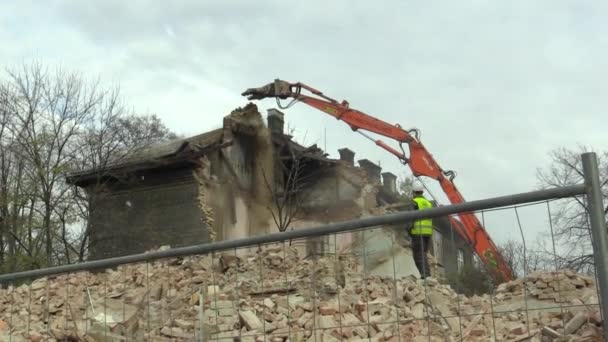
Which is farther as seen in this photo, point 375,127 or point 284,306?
point 375,127

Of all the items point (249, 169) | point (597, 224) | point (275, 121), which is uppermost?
point (275, 121)

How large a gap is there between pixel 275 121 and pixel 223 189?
3683mm

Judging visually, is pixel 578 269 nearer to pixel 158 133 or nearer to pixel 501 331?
pixel 501 331

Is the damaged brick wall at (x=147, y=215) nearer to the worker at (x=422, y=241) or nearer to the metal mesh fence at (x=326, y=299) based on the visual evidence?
the metal mesh fence at (x=326, y=299)

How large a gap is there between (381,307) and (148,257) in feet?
5.60

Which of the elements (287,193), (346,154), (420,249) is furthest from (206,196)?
(420,249)

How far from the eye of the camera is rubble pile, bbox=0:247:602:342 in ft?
13.5

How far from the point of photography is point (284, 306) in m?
5.00

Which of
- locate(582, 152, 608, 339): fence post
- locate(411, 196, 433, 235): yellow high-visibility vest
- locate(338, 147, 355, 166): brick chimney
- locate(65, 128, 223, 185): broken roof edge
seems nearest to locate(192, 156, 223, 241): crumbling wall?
locate(65, 128, 223, 185): broken roof edge

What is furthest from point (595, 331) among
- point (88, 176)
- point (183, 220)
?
point (88, 176)

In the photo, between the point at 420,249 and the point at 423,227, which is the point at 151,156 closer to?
the point at 420,249

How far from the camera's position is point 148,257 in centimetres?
A: 458

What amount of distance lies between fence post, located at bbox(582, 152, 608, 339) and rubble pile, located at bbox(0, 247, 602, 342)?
0.81 meters

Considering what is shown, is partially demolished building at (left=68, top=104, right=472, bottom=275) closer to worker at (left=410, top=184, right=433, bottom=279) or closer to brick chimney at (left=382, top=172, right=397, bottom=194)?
brick chimney at (left=382, top=172, right=397, bottom=194)
